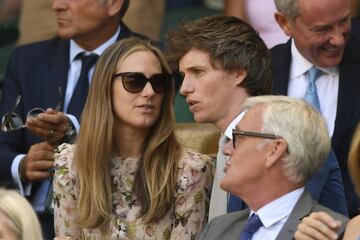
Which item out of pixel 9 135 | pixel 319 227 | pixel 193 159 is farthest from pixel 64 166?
pixel 319 227

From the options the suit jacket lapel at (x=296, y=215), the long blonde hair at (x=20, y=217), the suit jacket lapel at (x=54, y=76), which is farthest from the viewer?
the suit jacket lapel at (x=54, y=76)

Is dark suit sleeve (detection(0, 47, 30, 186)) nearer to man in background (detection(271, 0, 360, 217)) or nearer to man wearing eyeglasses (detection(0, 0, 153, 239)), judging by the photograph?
man wearing eyeglasses (detection(0, 0, 153, 239))

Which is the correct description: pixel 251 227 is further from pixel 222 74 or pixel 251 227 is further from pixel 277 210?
pixel 222 74

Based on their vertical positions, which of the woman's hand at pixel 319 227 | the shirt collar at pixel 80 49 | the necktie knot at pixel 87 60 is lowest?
the necktie knot at pixel 87 60

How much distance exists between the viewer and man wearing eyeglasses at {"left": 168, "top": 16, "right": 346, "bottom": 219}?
21.7ft

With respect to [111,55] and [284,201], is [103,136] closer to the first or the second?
[111,55]

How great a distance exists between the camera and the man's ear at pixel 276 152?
5.78 metres

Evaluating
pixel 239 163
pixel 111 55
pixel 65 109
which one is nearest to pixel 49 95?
pixel 65 109

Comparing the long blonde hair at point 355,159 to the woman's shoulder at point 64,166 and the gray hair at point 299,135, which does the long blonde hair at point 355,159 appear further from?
the woman's shoulder at point 64,166

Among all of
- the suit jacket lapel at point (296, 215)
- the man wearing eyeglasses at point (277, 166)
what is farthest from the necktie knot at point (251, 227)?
the suit jacket lapel at point (296, 215)

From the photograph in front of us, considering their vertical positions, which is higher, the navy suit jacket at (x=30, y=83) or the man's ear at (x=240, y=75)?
the man's ear at (x=240, y=75)

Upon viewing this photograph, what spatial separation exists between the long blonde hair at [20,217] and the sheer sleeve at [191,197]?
1.35 metres

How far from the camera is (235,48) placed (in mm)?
6633

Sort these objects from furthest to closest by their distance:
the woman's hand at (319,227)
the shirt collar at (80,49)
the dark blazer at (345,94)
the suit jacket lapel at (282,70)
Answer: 1. the shirt collar at (80,49)
2. the suit jacket lapel at (282,70)
3. the dark blazer at (345,94)
4. the woman's hand at (319,227)
